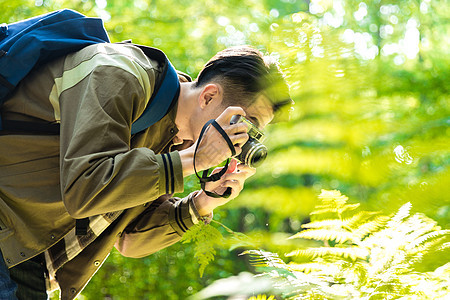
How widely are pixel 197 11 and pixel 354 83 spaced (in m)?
3.58

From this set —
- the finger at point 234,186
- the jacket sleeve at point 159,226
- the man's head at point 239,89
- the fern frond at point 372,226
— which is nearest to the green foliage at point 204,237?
the jacket sleeve at point 159,226

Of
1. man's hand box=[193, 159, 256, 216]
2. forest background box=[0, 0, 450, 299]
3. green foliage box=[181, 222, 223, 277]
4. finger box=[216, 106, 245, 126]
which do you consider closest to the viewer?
forest background box=[0, 0, 450, 299]

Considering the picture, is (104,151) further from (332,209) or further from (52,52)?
(332,209)

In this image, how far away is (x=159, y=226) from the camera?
1462 mm

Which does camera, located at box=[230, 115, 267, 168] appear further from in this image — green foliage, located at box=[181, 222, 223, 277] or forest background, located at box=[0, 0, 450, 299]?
green foliage, located at box=[181, 222, 223, 277]

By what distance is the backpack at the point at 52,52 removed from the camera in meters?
1.04

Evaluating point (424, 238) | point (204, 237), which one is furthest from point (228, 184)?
point (424, 238)

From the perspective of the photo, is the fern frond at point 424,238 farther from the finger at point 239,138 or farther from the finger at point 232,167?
the finger at point 232,167

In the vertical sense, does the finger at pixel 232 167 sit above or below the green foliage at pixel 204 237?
above

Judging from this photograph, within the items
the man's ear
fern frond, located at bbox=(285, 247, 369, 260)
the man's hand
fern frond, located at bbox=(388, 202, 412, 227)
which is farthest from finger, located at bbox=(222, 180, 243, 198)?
fern frond, located at bbox=(388, 202, 412, 227)

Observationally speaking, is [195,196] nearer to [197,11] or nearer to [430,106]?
[430,106]

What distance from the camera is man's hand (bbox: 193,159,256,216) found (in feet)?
4.27

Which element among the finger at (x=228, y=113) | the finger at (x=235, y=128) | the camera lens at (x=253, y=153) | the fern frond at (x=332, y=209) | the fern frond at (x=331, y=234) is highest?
the finger at (x=228, y=113)

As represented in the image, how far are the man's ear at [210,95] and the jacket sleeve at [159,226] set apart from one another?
14.1 inches
